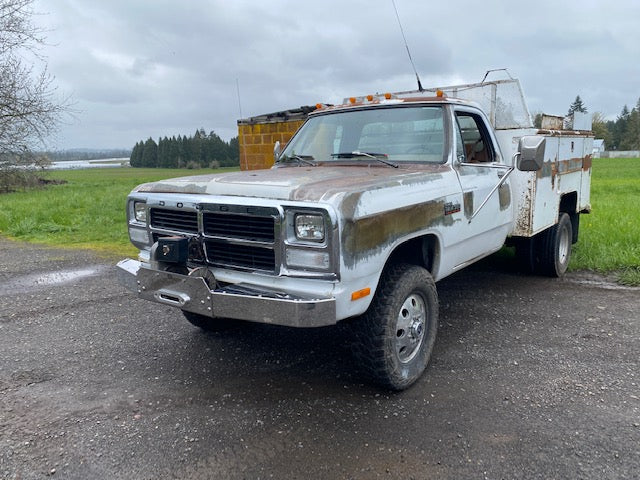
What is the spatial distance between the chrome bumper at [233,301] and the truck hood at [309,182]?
0.57 m

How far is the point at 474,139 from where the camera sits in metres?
4.76

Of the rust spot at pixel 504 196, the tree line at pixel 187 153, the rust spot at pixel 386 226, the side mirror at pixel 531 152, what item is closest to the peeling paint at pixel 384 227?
the rust spot at pixel 386 226

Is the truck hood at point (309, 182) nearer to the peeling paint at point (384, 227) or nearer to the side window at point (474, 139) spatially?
the peeling paint at point (384, 227)

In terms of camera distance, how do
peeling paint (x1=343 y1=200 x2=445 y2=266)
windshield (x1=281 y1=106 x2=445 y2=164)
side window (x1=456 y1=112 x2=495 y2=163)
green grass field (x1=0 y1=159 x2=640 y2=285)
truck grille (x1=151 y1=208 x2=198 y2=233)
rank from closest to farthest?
peeling paint (x1=343 y1=200 x2=445 y2=266) → truck grille (x1=151 y1=208 x2=198 y2=233) → windshield (x1=281 y1=106 x2=445 y2=164) → side window (x1=456 y1=112 x2=495 y2=163) → green grass field (x1=0 y1=159 x2=640 y2=285)

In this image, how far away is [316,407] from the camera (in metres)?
3.40

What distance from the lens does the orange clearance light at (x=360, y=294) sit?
10.1ft

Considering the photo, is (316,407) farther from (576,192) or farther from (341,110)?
(576,192)

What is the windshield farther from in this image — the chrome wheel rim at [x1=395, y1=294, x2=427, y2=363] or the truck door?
the chrome wheel rim at [x1=395, y1=294, x2=427, y2=363]

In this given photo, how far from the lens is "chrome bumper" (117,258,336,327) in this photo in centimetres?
291

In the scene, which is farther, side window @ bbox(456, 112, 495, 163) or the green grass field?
the green grass field

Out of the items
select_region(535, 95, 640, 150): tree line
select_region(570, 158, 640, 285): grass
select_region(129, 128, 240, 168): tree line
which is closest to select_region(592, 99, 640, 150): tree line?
select_region(535, 95, 640, 150): tree line

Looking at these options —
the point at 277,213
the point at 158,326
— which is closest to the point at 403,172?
the point at 277,213

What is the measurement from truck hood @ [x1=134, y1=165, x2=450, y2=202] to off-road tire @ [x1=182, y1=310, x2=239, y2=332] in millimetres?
1234

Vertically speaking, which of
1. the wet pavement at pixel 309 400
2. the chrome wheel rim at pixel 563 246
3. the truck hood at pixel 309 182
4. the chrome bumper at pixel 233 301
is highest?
the truck hood at pixel 309 182
